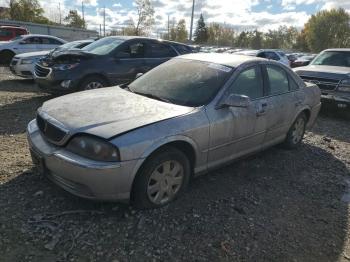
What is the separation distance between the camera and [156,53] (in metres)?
9.09

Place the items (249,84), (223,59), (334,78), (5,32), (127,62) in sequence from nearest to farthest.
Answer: (249,84) → (223,59) → (127,62) → (334,78) → (5,32)

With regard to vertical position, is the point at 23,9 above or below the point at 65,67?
above

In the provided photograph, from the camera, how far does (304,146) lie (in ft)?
20.9

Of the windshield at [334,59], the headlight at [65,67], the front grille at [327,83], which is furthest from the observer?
the windshield at [334,59]

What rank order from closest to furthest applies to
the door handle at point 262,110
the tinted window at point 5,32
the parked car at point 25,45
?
the door handle at point 262,110 → the parked car at point 25,45 → the tinted window at point 5,32

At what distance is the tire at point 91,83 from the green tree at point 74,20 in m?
64.0

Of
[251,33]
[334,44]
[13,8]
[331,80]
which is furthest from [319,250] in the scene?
[251,33]

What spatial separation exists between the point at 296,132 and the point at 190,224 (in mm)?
3120

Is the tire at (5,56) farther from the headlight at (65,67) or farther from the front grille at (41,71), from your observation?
the headlight at (65,67)

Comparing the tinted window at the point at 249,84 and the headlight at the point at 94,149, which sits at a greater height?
the tinted window at the point at 249,84

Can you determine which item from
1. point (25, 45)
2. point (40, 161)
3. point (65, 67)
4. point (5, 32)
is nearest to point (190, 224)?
point (40, 161)

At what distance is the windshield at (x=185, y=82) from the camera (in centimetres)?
416

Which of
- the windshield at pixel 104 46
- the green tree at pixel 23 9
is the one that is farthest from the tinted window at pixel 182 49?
the green tree at pixel 23 9

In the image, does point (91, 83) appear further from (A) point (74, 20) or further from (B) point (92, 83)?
(A) point (74, 20)
